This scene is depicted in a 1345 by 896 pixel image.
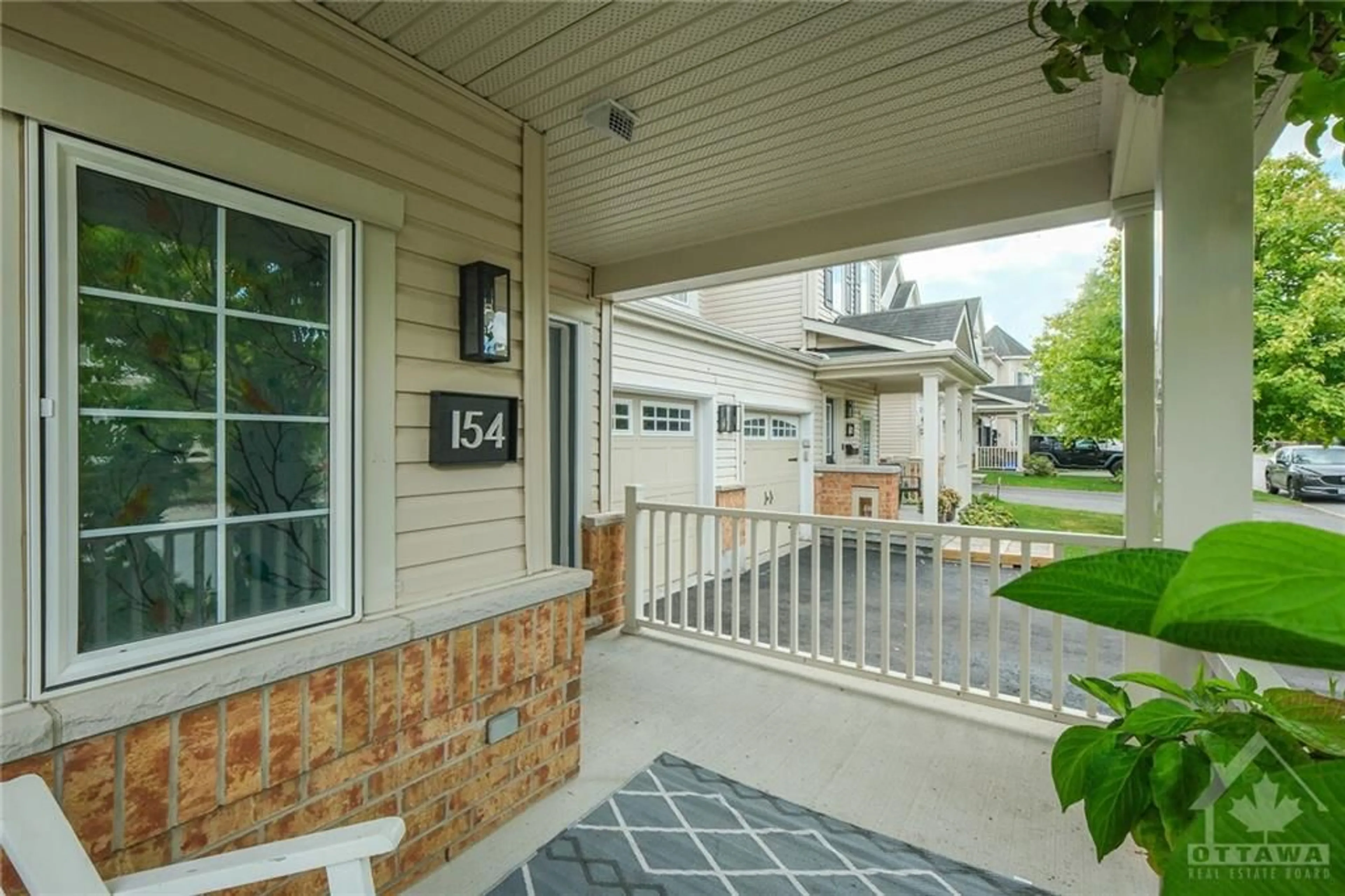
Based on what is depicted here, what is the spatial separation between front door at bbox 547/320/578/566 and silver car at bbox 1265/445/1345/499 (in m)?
3.44

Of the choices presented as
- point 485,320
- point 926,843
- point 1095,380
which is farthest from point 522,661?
point 1095,380

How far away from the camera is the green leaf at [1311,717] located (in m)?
0.58

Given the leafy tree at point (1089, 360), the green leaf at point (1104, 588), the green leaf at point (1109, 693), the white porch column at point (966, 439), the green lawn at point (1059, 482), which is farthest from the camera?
the green lawn at point (1059, 482)

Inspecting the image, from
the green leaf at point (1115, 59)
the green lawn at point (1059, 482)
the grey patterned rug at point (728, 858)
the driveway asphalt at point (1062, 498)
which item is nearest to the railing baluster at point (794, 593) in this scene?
the grey patterned rug at point (728, 858)

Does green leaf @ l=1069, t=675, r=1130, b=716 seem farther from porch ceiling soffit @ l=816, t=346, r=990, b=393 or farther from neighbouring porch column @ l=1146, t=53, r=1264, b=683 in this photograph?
porch ceiling soffit @ l=816, t=346, r=990, b=393

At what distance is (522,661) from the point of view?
2.15 meters

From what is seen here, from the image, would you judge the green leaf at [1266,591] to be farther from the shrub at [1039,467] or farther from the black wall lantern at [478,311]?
the shrub at [1039,467]

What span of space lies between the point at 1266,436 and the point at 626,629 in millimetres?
3658

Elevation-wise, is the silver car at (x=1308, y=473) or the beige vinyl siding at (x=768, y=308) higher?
the beige vinyl siding at (x=768, y=308)

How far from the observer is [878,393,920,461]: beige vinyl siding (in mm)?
13953

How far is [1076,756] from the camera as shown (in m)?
0.67

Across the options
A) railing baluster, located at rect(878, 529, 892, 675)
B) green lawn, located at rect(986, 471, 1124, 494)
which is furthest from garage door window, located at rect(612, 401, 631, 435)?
green lawn, located at rect(986, 471, 1124, 494)

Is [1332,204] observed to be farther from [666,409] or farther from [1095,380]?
→ [1095,380]

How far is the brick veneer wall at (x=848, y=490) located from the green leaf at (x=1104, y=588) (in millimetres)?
8168
